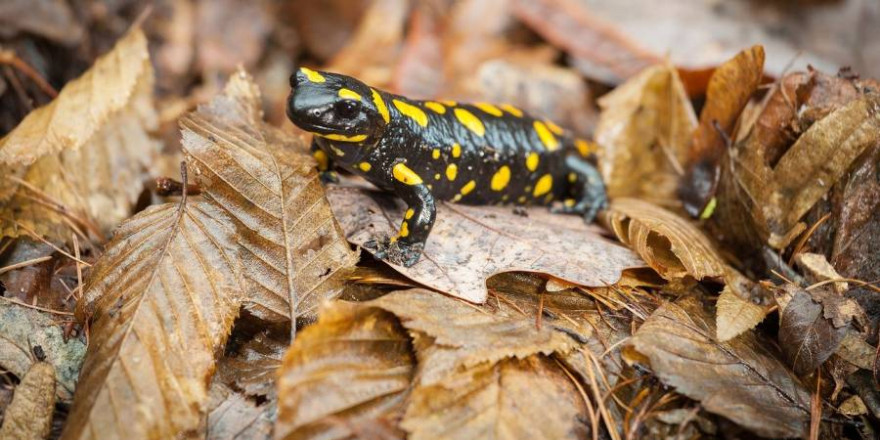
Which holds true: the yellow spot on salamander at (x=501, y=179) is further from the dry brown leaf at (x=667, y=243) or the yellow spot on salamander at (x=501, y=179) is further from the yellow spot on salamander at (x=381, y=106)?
the yellow spot on salamander at (x=381, y=106)

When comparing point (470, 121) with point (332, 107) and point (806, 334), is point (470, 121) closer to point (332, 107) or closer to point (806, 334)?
point (332, 107)

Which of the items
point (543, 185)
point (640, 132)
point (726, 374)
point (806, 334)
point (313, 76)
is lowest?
point (543, 185)

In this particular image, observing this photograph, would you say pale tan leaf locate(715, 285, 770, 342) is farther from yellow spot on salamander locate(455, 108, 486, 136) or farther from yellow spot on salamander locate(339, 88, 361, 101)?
yellow spot on salamander locate(339, 88, 361, 101)

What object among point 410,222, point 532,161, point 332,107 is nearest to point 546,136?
point 532,161

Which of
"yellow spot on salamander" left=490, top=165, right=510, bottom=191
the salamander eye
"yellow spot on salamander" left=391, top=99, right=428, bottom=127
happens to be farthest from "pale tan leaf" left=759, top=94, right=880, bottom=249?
the salamander eye

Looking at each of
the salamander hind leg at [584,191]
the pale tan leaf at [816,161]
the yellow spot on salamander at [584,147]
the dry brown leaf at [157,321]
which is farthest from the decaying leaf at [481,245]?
the yellow spot on salamander at [584,147]

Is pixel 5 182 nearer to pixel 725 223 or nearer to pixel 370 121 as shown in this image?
pixel 370 121

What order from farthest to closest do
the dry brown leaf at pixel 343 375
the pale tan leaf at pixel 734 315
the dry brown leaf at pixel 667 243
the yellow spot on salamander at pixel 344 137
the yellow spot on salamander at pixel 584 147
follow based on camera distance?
1. the yellow spot on salamander at pixel 584 147
2. the yellow spot on salamander at pixel 344 137
3. the dry brown leaf at pixel 667 243
4. the pale tan leaf at pixel 734 315
5. the dry brown leaf at pixel 343 375
